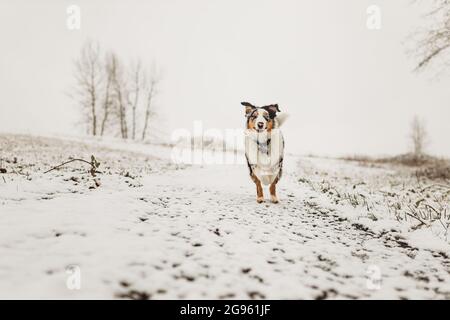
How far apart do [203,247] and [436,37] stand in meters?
12.5

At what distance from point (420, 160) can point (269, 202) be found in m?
22.4

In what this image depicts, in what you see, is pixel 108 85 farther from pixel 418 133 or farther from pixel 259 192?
pixel 418 133

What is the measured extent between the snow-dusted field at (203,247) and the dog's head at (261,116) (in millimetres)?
1815

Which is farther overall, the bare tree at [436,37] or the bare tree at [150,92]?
the bare tree at [150,92]

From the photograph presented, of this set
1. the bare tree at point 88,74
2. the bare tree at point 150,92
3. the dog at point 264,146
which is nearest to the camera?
the dog at point 264,146

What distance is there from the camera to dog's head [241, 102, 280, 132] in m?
7.10

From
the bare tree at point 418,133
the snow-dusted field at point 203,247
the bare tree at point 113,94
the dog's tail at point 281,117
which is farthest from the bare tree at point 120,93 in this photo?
the bare tree at point 418,133

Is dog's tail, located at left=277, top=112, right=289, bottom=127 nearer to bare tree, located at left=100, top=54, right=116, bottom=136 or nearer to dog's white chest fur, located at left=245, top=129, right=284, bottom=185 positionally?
dog's white chest fur, located at left=245, top=129, right=284, bottom=185

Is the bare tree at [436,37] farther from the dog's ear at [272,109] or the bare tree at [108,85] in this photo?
the bare tree at [108,85]

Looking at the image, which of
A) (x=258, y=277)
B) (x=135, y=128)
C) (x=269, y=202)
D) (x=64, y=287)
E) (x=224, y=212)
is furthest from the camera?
(x=135, y=128)

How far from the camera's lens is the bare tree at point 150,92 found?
36.9 m
